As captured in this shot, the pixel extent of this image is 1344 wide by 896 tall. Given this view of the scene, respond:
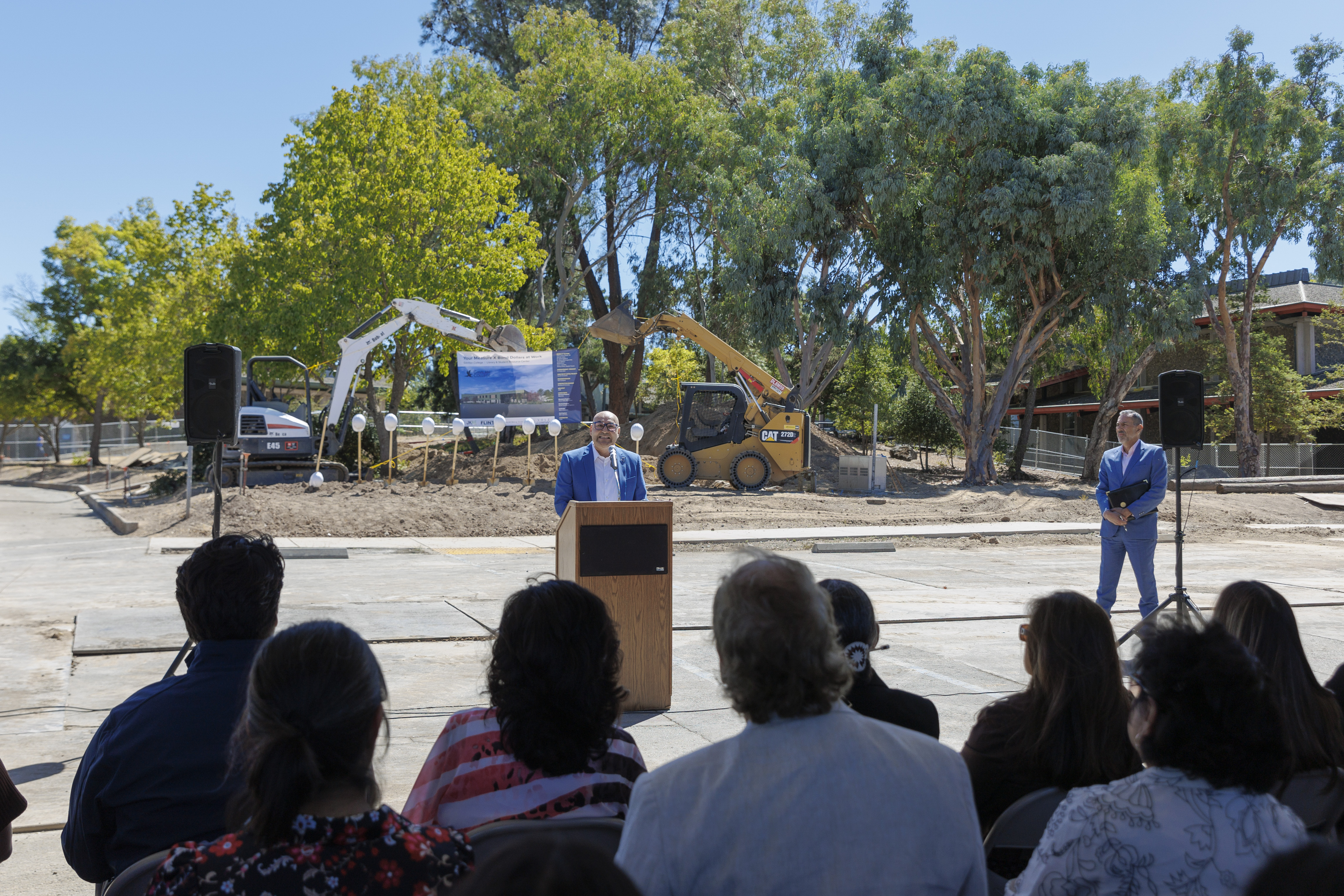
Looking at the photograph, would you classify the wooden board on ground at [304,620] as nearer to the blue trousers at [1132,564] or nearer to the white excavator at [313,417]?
the blue trousers at [1132,564]

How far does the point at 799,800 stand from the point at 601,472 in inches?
253

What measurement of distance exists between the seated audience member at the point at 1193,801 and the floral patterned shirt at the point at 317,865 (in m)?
1.31

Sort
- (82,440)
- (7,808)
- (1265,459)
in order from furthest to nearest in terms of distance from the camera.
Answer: (82,440)
(1265,459)
(7,808)

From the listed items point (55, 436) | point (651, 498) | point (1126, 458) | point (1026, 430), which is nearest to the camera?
point (1126, 458)

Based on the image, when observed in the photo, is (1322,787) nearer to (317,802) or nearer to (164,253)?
(317,802)

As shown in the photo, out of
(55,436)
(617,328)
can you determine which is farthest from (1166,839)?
(55,436)

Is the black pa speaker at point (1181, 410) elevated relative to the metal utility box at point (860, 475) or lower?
elevated

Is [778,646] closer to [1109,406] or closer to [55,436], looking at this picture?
[1109,406]

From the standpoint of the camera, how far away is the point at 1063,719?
282 centimetres

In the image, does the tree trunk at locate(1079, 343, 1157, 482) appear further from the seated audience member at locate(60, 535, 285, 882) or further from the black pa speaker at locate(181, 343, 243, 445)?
the seated audience member at locate(60, 535, 285, 882)

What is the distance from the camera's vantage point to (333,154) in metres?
29.7

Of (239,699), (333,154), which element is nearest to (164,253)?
(333,154)

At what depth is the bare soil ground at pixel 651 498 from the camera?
733 inches

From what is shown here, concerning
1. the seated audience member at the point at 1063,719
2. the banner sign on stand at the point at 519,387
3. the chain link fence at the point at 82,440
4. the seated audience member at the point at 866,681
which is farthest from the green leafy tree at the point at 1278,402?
the chain link fence at the point at 82,440
